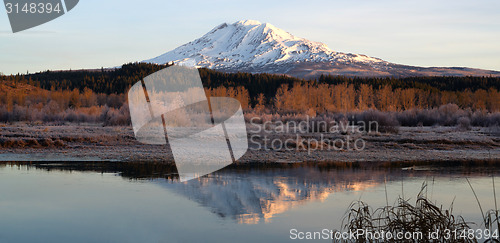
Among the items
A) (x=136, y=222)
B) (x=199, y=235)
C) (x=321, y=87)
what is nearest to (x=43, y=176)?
(x=136, y=222)

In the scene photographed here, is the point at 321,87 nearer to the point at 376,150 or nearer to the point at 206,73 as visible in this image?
the point at 206,73

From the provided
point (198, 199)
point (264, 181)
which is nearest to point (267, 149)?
point (264, 181)

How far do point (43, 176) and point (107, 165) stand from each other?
9.62 ft

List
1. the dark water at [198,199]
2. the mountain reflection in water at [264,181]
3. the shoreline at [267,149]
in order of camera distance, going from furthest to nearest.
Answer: the shoreline at [267,149] → the mountain reflection in water at [264,181] → the dark water at [198,199]

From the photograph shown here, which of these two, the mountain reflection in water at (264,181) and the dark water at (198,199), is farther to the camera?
the mountain reflection in water at (264,181)

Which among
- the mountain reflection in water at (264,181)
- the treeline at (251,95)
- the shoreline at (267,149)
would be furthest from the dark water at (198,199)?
the treeline at (251,95)

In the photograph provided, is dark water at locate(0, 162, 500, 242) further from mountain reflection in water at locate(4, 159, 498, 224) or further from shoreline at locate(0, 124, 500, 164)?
shoreline at locate(0, 124, 500, 164)

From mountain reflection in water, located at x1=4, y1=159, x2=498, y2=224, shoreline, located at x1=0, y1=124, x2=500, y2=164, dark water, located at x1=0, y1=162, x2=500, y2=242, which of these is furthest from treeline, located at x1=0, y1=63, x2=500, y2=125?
dark water, located at x1=0, y1=162, x2=500, y2=242

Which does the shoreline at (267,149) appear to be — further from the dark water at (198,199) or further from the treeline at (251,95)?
the treeline at (251,95)

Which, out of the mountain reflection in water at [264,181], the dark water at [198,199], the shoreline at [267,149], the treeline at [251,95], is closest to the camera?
the dark water at [198,199]

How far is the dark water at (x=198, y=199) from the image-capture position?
8.76 m

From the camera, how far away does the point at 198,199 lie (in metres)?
11.3

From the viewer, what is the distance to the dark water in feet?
28.7

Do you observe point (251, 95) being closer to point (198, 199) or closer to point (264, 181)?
point (264, 181)
